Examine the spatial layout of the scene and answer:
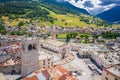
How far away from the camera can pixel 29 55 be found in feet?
187

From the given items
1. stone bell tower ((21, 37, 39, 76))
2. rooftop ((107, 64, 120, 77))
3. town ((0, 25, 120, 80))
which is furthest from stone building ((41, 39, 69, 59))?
rooftop ((107, 64, 120, 77))

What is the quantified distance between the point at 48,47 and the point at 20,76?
33576mm

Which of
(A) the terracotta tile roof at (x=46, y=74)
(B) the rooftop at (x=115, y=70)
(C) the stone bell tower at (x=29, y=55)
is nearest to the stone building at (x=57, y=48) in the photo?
(C) the stone bell tower at (x=29, y=55)

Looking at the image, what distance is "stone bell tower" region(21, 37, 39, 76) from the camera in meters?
56.3

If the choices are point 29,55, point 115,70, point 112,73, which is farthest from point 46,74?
point 112,73

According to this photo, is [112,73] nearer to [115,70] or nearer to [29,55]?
[115,70]

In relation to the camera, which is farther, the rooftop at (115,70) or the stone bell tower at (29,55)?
the stone bell tower at (29,55)

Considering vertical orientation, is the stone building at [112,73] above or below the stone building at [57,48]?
above

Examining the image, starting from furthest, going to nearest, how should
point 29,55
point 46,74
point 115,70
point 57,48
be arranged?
point 57,48 < point 29,55 < point 46,74 < point 115,70

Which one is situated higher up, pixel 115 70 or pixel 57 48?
pixel 115 70

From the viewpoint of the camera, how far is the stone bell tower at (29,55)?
56.3 m

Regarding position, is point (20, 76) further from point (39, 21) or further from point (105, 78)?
point (39, 21)

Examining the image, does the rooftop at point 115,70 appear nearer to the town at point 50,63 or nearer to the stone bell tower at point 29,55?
the town at point 50,63

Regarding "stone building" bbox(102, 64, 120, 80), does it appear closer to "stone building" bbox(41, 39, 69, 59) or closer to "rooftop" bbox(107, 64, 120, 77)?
"rooftop" bbox(107, 64, 120, 77)
